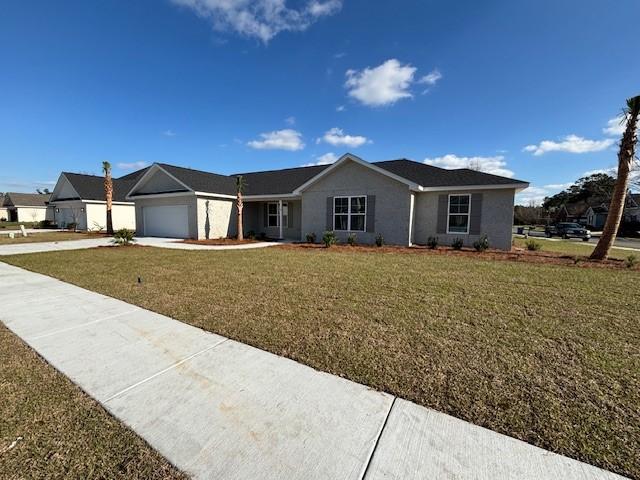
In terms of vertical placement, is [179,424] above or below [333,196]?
below

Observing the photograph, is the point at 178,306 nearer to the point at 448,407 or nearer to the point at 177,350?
the point at 177,350

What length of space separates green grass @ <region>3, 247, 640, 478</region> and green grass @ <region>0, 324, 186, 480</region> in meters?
1.66

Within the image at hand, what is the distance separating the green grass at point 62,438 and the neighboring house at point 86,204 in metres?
29.6

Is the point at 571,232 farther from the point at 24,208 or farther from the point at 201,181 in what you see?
the point at 24,208

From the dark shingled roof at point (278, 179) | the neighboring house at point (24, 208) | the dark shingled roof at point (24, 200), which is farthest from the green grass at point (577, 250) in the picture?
the dark shingled roof at point (24, 200)

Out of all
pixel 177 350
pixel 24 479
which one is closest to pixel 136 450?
pixel 24 479

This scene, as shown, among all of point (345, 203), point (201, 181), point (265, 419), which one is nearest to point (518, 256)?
point (345, 203)

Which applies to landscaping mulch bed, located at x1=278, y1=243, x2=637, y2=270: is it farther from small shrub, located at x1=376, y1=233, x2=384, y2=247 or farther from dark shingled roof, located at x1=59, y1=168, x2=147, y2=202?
dark shingled roof, located at x1=59, y1=168, x2=147, y2=202

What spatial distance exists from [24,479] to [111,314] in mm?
3373

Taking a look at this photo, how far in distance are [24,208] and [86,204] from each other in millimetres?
35741

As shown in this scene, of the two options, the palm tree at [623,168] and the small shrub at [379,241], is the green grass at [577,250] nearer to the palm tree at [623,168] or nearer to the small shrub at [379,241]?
the palm tree at [623,168]

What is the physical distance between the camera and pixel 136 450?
207 centimetres

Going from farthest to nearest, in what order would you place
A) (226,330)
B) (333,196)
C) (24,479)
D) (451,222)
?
(333,196), (451,222), (226,330), (24,479)

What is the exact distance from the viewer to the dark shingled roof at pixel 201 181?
59.2ft
